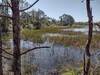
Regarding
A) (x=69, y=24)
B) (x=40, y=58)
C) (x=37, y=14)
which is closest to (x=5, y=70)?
(x=40, y=58)

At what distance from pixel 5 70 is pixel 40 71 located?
6.38 ft

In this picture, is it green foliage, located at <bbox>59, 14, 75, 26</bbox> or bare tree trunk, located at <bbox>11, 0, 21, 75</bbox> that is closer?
bare tree trunk, located at <bbox>11, 0, 21, 75</bbox>

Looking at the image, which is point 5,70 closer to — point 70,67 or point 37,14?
point 70,67

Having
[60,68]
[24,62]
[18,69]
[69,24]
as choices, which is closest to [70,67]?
[60,68]

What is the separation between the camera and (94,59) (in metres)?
14.8

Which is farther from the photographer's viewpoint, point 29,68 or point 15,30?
point 29,68

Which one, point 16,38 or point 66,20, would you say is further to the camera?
point 66,20

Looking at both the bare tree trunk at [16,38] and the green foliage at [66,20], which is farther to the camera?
the green foliage at [66,20]

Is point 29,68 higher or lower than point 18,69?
lower

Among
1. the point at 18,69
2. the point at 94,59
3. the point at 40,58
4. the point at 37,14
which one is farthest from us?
the point at 37,14

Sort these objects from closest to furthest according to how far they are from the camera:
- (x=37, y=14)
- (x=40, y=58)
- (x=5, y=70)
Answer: (x=5, y=70) < (x=40, y=58) < (x=37, y=14)

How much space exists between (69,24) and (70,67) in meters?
79.8

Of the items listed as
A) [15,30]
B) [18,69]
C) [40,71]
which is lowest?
[40,71]

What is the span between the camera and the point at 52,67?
14.2 meters
